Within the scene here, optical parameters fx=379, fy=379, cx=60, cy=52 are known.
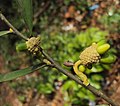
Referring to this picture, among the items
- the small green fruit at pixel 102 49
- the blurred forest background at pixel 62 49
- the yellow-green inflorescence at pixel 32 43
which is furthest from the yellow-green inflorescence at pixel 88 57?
the blurred forest background at pixel 62 49

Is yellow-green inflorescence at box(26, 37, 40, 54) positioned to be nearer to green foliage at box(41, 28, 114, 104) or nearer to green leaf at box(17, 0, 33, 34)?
green leaf at box(17, 0, 33, 34)

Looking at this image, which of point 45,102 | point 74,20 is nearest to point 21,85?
point 45,102

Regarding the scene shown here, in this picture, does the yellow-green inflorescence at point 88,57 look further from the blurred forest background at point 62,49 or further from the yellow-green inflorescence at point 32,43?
the blurred forest background at point 62,49

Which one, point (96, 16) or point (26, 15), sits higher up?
point (96, 16)

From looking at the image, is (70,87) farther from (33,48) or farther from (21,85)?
(33,48)

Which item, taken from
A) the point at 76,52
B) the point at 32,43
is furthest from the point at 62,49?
the point at 32,43

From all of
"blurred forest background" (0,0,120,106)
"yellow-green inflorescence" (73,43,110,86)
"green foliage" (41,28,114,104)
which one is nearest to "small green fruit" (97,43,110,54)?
"yellow-green inflorescence" (73,43,110,86)
